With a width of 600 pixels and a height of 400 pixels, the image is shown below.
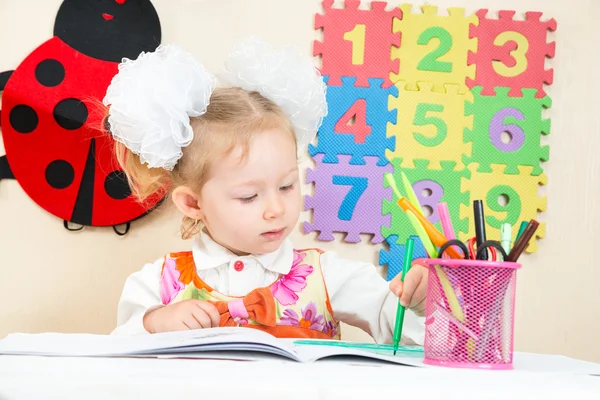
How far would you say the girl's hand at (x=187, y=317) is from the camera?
3.36 ft

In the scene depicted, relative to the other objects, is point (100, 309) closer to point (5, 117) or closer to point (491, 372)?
point (5, 117)

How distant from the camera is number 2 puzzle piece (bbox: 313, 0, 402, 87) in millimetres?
1506

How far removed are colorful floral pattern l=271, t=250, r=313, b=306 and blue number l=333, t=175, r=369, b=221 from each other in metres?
0.24

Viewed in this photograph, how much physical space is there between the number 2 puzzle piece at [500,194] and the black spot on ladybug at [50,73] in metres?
0.86

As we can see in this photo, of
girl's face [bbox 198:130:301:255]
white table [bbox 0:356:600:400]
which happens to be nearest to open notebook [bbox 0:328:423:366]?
white table [bbox 0:356:600:400]

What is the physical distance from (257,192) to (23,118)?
0.61m

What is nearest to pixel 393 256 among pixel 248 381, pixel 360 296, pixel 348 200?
pixel 348 200

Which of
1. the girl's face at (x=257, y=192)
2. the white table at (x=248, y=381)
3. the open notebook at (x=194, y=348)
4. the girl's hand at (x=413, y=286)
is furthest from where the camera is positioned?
the girl's face at (x=257, y=192)

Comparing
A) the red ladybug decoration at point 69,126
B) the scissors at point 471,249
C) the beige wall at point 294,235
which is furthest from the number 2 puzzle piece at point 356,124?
the scissors at point 471,249

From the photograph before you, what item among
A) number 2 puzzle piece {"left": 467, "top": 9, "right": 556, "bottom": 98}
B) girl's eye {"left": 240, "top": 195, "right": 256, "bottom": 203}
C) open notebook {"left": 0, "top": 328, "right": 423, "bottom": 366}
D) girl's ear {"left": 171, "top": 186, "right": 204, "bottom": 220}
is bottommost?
open notebook {"left": 0, "top": 328, "right": 423, "bottom": 366}

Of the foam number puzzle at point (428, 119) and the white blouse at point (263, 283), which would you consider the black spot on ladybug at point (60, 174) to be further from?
the foam number puzzle at point (428, 119)

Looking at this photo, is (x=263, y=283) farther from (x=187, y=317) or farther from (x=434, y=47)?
(x=434, y=47)

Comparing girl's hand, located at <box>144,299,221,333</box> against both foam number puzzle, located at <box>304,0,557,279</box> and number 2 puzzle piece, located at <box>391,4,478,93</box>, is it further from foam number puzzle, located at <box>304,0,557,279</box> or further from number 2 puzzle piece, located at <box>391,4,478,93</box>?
number 2 puzzle piece, located at <box>391,4,478,93</box>

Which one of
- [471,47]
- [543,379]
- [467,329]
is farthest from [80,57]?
[543,379]
